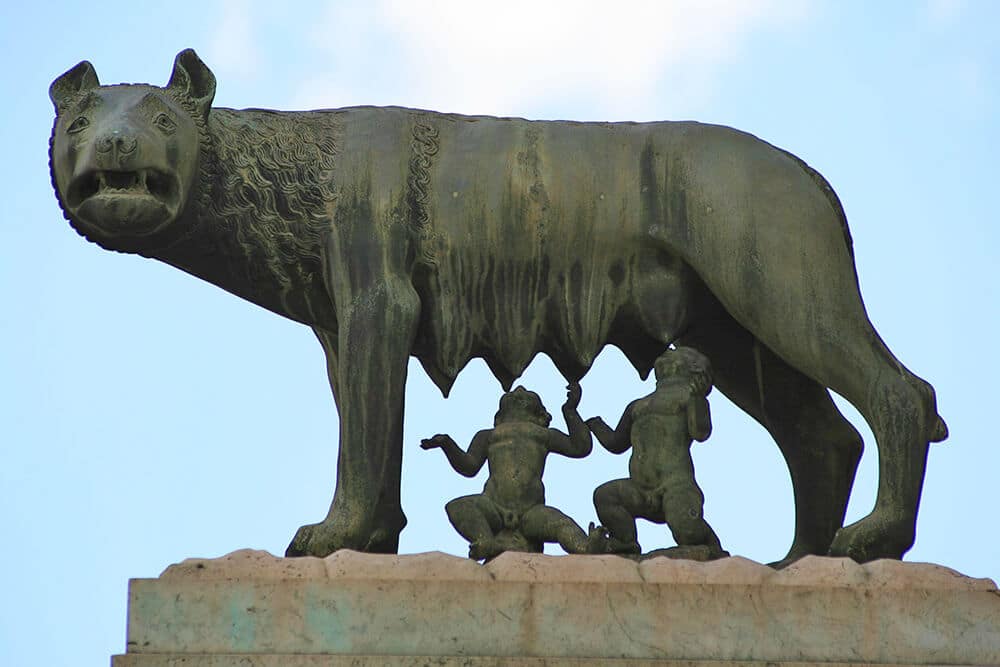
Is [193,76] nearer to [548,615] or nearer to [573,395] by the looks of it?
[573,395]

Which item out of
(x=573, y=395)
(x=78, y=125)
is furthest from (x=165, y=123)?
(x=573, y=395)

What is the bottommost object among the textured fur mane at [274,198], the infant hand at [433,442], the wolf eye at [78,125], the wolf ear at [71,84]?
the infant hand at [433,442]

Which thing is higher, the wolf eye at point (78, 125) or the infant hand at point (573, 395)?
the wolf eye at point (78, 125)

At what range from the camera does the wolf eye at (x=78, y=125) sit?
44.6ft

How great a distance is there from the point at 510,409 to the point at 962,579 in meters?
2.56

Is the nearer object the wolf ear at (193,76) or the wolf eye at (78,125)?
the wolf eye at (78,125)

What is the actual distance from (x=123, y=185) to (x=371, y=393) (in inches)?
64.7

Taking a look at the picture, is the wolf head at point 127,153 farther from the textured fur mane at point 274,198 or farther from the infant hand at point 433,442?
the infant hand at point 433,442

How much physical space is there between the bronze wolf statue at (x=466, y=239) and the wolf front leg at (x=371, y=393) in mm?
10

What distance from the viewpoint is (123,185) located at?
534 inches

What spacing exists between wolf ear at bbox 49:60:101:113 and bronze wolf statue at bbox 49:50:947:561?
0.4 inches

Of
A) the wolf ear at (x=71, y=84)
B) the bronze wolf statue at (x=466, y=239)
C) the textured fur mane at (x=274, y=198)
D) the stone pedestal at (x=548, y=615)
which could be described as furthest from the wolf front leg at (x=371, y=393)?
the wolf ear at (x=71, y=84)

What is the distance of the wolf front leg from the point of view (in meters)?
13.4

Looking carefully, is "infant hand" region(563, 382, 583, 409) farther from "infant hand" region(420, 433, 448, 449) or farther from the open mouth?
the open mouth
